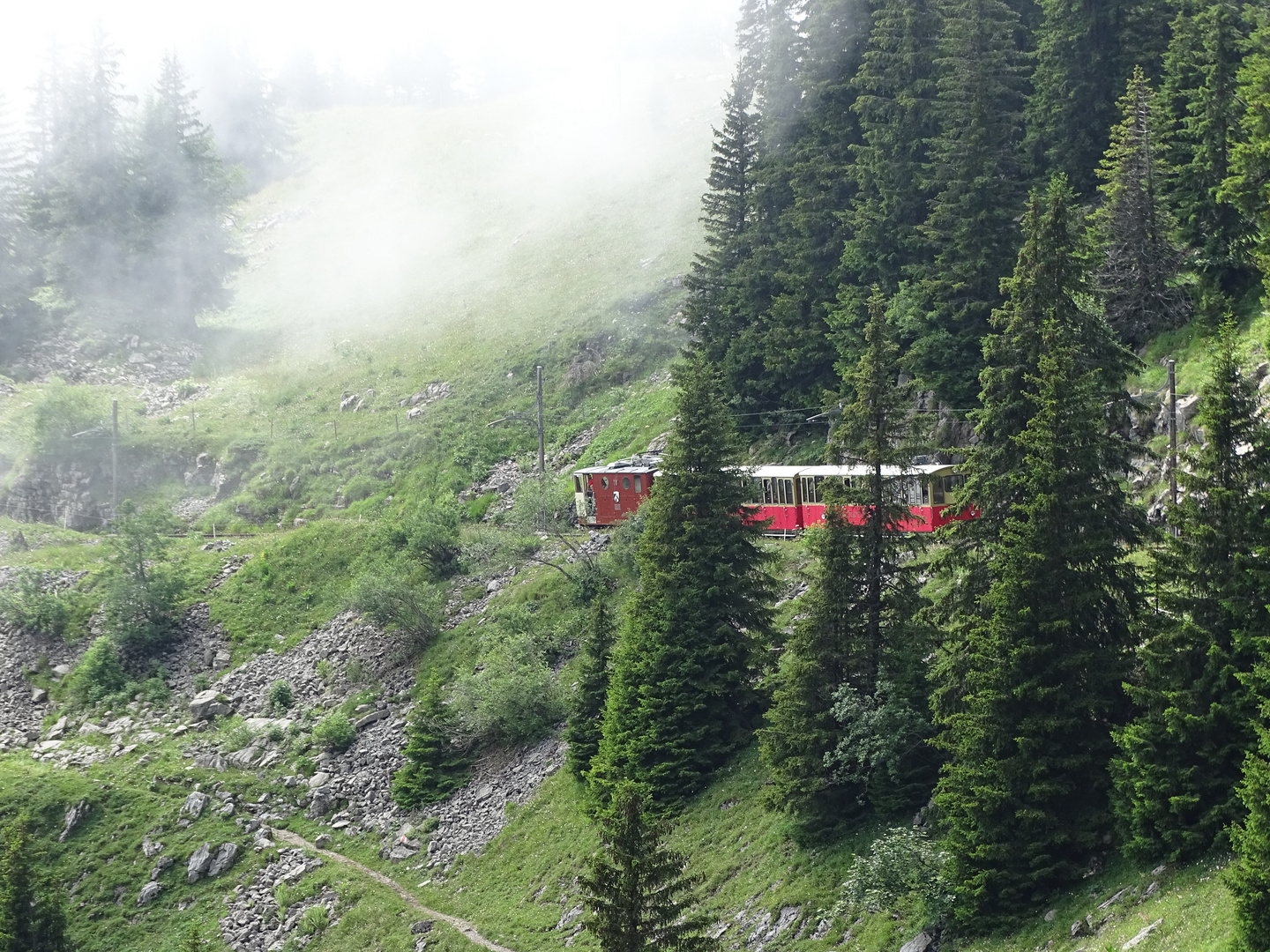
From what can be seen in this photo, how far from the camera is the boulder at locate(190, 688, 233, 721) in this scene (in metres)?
57.2

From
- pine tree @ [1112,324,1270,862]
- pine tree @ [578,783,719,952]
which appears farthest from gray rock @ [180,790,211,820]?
pine tree @ [1112,324,1270,862]

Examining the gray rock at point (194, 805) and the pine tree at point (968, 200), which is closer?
the gray rock at point (194, 805)

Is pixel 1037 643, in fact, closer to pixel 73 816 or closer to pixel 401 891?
pixel 401 891

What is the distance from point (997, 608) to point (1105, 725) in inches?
140

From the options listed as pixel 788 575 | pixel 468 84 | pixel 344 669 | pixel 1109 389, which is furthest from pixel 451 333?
pixel 468 84

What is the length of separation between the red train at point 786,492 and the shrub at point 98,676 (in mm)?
23888

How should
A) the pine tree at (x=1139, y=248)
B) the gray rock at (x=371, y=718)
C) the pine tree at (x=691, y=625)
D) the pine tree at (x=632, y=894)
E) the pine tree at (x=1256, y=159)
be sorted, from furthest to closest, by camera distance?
1. the gray rock at (x=371, y=718)
2. the pine tree at (x=1139, y=248)
3. the pine tree at (x=1256, y=159)
4. the pine tree at (x=691, y=625)
5. the pine tree at (x=632, y=894)

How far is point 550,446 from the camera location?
2876 inches

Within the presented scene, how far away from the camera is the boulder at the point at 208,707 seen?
5725 centimetres

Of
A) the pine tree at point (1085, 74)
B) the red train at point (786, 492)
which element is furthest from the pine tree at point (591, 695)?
the pine tree at point (1085, 74)

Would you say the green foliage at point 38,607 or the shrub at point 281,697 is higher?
the green foliage at point 38,607

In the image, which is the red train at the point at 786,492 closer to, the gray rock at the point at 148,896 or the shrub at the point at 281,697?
the shrub at the point at 281,697

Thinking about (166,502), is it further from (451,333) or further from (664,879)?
(664,879)

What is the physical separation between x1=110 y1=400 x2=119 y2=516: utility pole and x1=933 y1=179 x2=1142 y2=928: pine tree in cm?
6483
